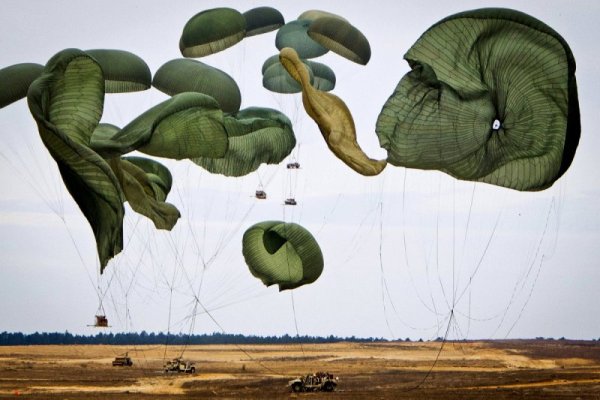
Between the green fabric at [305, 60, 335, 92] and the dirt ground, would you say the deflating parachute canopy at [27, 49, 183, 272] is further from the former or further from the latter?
the dirt ground

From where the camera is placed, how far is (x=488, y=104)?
1747 centimetres

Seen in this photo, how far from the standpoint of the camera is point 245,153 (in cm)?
2258

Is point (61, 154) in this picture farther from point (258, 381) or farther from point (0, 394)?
point (258, 381)

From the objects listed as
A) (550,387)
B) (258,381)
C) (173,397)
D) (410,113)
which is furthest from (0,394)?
(410,113)

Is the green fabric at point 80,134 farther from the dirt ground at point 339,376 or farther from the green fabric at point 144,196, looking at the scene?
the dirt ground at point 339,376

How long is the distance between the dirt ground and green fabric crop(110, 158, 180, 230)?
32.5 ft

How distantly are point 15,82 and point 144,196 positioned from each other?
11.1 ft

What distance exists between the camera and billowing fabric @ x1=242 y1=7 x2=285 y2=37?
24062mm

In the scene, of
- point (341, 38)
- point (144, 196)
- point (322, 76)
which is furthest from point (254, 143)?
point (322, 76)

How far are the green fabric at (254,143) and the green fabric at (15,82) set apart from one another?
12.6 feet

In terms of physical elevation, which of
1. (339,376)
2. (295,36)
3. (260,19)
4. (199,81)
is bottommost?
(339,376)

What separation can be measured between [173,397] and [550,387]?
42.5ft

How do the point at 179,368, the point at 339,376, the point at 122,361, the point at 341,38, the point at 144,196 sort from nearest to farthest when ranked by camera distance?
the point at 144,196, the point at 341,38, the point at 339,376, the point at 179,368, the point at 122,361

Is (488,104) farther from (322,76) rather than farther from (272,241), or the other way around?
(322,76)
